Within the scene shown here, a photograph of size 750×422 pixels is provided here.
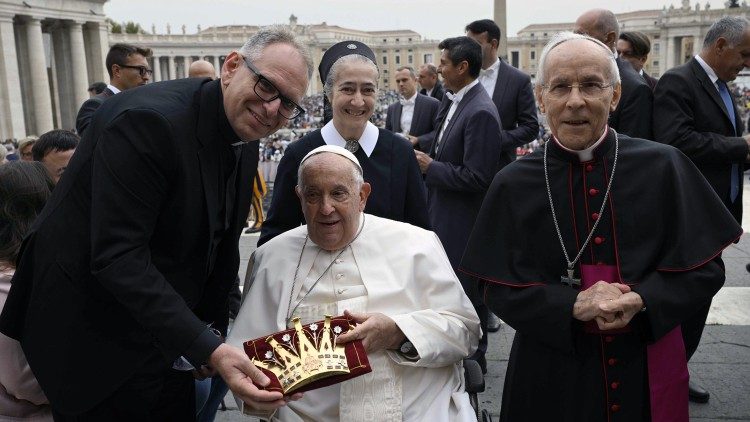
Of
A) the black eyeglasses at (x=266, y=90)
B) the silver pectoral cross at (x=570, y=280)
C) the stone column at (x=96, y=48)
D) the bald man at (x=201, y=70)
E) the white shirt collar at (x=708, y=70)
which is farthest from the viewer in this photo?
the stone column at (x=96, y=48)

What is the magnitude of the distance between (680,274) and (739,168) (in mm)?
2403

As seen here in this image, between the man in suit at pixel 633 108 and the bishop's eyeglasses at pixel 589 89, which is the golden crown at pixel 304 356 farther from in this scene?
the man in suit at pixel 633 108

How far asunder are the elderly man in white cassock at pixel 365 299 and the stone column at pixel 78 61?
33253 millimetres

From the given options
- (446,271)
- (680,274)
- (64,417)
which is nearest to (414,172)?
(446,271)

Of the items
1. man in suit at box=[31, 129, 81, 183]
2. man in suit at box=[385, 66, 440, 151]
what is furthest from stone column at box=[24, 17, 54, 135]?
man in suit at box=[31, 129, 81, 183]

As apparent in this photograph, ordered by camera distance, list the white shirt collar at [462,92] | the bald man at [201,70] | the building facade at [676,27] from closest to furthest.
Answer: the white shirt collar at [462,92], the bald man at [201,70], the building facade at [676,27]

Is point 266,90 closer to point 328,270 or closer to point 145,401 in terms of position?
point 328,270

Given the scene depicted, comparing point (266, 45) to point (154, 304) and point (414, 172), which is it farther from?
point (414, 172)

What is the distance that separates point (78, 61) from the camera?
32.2 meters

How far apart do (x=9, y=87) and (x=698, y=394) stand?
1215 inches

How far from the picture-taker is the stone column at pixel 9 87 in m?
27.4

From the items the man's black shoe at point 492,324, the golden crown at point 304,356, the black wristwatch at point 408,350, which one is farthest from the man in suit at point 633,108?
the golden crown at point 304,356

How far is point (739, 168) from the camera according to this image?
399 cm

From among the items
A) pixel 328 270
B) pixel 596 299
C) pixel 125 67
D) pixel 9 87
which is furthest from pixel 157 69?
pixel 596 299
